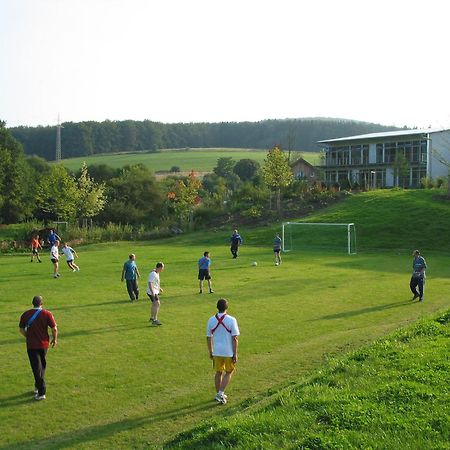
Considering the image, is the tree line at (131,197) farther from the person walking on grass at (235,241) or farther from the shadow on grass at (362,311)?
the shadow on grass at (362,311)

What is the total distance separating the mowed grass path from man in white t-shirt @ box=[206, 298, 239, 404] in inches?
16.2

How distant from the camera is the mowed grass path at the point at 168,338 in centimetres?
955

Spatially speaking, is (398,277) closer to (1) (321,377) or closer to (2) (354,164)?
(1) (321,377)

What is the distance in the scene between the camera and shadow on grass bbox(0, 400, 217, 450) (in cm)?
860

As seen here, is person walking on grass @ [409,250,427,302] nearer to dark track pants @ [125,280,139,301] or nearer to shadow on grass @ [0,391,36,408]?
dark track pants @ [125,280,139,301]

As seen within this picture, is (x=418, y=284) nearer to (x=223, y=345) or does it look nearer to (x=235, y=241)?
(x=223, y=345)

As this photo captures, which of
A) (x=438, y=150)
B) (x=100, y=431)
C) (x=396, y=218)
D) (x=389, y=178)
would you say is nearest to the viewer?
(x=100, y=431)

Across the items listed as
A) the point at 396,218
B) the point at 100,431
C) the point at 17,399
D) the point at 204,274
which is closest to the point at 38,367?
the point at 17,399

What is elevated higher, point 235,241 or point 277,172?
point 277,172

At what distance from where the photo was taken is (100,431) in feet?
29.8

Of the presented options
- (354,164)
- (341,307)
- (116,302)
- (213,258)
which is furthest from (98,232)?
(354,164)

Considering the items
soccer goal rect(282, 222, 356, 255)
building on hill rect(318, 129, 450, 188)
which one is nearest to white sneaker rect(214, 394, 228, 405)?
soccer goal rect(282, 222, 356, 255)

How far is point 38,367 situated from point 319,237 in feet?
111

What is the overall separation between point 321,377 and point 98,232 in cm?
3910
